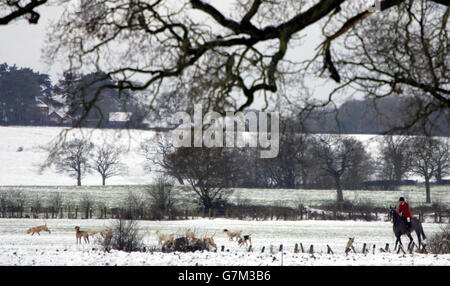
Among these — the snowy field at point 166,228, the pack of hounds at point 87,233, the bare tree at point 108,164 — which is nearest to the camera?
the snowy field at point 166,228

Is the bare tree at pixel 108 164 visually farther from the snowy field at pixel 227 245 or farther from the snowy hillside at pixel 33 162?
the snowy field at pixel 227 245

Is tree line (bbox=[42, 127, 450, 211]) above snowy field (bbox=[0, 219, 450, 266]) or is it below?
above

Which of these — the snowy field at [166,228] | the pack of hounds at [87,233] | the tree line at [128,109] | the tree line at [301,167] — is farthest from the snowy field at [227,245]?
the tree line at [128,109]

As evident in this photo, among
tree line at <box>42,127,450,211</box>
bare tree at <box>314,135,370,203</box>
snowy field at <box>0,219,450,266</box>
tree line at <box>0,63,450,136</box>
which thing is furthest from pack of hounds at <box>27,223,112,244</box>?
bare tree at <box>314,135,370,203</box>

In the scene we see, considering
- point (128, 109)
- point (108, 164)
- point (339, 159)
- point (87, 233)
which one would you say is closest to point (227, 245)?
point (87, 233)

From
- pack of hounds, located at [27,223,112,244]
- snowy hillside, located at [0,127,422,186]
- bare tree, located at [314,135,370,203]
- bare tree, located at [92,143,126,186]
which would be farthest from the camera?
bare tree, located at [92,143,126,186]

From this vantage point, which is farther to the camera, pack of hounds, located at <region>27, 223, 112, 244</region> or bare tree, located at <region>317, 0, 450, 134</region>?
pack of hounds, located at <region>27, 223, 112, 244</region>

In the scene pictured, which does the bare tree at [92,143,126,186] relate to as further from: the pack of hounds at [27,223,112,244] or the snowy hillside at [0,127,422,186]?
the pack of hounds at [27,223,112,244]

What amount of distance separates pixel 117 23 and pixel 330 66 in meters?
3.89

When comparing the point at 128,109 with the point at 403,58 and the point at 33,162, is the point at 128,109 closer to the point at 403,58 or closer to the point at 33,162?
the point at 403,58

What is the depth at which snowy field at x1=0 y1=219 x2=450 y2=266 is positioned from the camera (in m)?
13.3

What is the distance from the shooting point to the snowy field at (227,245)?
13.3 metres

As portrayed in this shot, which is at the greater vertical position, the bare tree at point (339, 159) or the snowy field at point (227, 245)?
the bare tree at point (339, 159)

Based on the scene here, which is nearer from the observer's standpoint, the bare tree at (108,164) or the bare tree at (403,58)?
the bare tree at (403,58)
